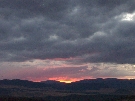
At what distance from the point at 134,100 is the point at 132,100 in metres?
2.80

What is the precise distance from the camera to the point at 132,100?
173 m

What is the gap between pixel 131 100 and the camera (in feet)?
569

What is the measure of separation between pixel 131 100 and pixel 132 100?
0.77 meters

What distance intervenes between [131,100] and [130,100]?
1.24 m

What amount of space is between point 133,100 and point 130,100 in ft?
9.94

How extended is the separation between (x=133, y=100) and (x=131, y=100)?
5.97 feet

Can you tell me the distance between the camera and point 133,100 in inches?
6777

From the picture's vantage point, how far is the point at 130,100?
573 ft

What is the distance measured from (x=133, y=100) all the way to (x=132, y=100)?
1.13 m
